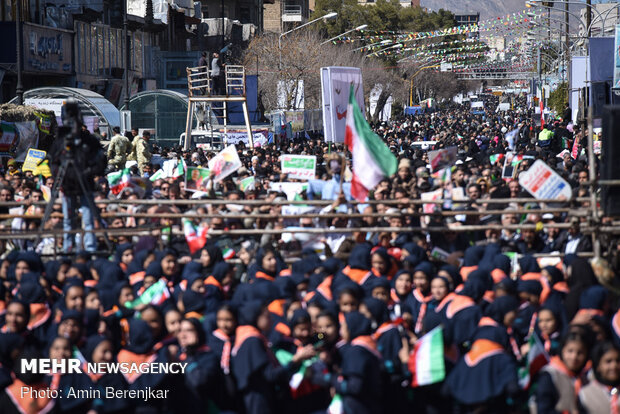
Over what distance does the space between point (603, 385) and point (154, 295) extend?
4.07 metres

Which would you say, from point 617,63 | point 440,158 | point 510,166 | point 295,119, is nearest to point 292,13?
point 295,119

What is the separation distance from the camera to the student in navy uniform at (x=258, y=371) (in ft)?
22.9

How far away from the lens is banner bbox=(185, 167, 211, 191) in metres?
13.4

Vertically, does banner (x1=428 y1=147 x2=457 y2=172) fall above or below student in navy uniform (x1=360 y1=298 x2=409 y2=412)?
above

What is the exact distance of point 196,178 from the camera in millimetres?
13508

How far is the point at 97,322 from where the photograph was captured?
8148 mm

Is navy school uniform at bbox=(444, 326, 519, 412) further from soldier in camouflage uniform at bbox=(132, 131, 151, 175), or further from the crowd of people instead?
soldier in camouflage uniform at bbox=(132, 131, 151, 175)

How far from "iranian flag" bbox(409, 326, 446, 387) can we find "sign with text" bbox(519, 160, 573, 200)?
3951mm

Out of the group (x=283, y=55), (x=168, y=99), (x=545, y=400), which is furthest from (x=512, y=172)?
(x=283, y=55)

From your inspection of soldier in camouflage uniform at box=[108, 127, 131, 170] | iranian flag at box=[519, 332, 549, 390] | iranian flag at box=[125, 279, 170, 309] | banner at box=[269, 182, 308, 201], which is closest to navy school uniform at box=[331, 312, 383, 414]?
iranian flag at box=[519, 332, 549, 390]

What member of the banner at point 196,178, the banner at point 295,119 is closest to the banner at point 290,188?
the banner at point 196,178

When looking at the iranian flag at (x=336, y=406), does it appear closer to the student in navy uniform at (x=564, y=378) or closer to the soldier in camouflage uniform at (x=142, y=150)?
the student in navy uniform at (x=564, y=378)

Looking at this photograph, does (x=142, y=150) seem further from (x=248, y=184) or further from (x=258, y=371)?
(x=258, y=371)

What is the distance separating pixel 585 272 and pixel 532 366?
2110 mm
